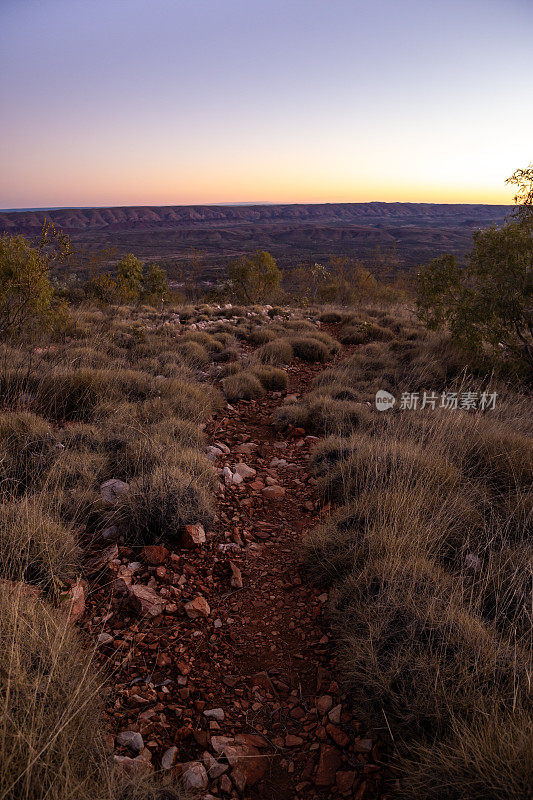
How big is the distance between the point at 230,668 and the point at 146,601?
0.66 meters

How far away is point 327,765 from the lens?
192 cm

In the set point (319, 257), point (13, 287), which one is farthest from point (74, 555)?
point (319, 257)

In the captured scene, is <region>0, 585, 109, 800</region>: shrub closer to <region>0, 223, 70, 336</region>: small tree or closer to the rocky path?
the rocky path

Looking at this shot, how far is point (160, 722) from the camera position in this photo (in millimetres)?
2049

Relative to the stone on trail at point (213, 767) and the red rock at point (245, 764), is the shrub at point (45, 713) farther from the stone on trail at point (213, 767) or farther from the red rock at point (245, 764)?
the red rock at point (245, 764)

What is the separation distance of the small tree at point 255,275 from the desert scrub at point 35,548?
78.3 ft

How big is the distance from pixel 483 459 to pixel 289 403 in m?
3.10

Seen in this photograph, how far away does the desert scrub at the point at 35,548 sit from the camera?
8.29ft

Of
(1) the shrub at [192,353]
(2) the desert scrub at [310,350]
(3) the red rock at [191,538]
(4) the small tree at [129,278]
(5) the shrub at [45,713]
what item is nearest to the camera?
(5) the shrub at [45,713]

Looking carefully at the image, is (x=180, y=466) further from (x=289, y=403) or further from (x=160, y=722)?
(x=289, y=403)

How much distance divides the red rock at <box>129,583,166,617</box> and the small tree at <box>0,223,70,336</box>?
581 centimetres

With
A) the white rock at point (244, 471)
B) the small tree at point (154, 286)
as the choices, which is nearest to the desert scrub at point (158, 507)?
the white rock at point (244, 471)

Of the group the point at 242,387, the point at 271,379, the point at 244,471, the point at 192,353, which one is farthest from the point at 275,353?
the point at 244,471

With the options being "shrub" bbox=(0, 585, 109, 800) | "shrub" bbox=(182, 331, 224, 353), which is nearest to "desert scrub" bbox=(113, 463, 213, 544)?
"shrub" bbox=(0, 585, 109, 800)
